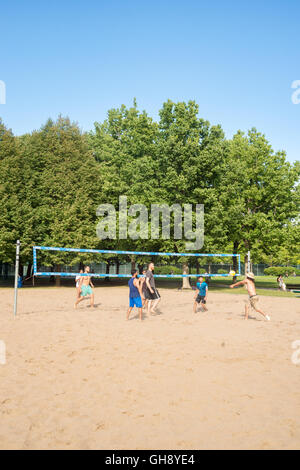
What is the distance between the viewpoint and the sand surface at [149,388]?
434 centimetres

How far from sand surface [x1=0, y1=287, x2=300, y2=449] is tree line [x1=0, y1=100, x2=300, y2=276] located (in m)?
21.7

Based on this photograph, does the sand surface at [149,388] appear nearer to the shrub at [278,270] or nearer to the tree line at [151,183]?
the tree line at [151,183]

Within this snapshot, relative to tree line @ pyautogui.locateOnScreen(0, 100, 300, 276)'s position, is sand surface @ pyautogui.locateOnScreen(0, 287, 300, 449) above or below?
below

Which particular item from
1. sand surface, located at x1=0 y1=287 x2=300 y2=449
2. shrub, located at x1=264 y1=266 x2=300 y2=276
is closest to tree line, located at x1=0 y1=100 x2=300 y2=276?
sand surface, located at x1=0 y1=287 x2=300 y2=449

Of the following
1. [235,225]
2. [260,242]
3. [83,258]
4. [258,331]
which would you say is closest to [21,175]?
[83,258]

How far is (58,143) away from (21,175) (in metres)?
5.26

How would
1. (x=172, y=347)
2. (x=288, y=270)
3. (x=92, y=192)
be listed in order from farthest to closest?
(x=288, y=270)
(x=92, y=192)
(x=172, y=347)

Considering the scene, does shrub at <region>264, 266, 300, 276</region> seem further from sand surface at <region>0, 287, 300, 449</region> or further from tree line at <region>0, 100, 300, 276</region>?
sand surface at <region>0, 287, 300, 449</region>

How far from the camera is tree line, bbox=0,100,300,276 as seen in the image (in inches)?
1254

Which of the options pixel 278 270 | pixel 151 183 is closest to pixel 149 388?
pixel 151 183

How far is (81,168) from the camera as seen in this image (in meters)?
35.8

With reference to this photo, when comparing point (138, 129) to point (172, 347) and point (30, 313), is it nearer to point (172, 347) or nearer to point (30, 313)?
point (30, 313)

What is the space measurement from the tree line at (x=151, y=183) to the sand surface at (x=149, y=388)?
2174 centimetres

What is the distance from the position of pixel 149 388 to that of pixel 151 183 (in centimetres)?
2872
